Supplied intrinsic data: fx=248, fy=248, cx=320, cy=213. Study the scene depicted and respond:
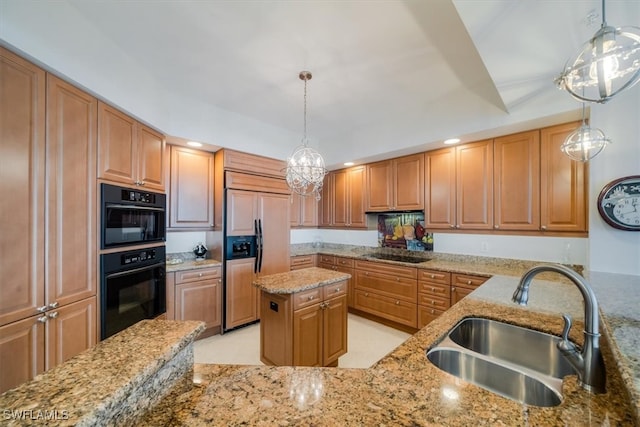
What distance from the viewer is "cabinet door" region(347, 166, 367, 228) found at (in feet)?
13.7

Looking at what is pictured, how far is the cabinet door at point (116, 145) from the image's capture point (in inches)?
76.6

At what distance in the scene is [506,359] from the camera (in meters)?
1.31

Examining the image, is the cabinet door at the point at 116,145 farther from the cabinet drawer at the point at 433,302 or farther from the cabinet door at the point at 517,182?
the cabinet door at the point at 517,182

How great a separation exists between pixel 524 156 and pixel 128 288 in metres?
4.13

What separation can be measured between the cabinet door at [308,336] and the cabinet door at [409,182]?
210 cm

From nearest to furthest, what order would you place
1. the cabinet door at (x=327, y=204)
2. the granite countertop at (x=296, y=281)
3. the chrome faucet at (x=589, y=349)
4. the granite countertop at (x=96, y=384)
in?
1. the granite countertop at (x=96, y=384)
2. the chrome faucet at (x=589, y=349)
3. the granite countertop at (x=296, y=281)
4. the cabinet door at (x=327, y=204)

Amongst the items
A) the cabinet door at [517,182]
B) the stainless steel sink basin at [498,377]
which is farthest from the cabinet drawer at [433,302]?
the stainless steel sink basin at [498,377]

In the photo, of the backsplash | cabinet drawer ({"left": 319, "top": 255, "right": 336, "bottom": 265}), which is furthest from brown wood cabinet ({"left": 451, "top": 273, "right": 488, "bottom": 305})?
cabinet drawer ({"left": 319, "top": 255, "right": 336, "bottom": 265})

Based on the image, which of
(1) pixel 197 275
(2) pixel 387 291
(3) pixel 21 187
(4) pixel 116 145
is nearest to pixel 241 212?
(1) pixel 197 275

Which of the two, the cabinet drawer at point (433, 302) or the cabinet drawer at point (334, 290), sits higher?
the cabinet drawer at point (334, 290)

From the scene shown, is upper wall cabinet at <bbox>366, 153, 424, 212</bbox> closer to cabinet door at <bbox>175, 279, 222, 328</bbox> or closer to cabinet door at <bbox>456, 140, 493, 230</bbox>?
cabinet door at <bbox>456, 140, 493, 230</bbox>

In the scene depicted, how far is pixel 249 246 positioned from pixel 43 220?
→ 6.84 feet

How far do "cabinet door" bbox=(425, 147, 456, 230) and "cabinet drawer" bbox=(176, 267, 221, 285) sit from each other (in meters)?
2.86

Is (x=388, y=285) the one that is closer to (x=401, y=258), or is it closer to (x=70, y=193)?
(x=401, y=258)
